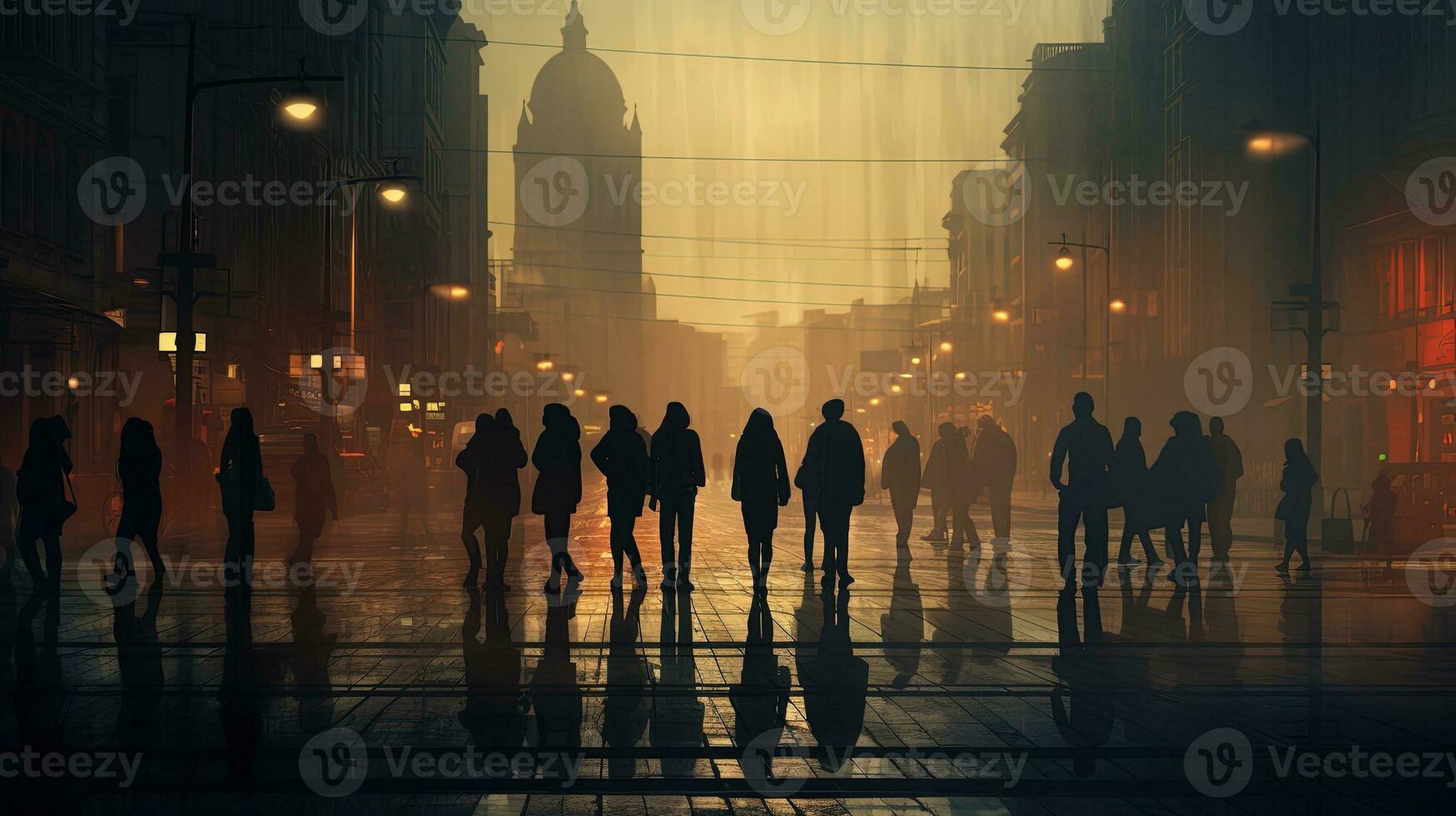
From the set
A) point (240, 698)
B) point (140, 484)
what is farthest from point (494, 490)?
point (240, 698)

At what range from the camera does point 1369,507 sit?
71.5 feet

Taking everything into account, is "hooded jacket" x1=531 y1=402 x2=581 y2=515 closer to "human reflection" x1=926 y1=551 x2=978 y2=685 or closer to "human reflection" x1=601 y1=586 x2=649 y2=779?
"human reflection" x1=601 y1=586 x2=649 y2=779

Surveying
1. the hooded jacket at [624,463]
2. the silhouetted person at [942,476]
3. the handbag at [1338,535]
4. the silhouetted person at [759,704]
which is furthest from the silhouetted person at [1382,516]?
the silhouetted person at [759,704]

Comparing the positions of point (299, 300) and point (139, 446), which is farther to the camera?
point (299, 300)

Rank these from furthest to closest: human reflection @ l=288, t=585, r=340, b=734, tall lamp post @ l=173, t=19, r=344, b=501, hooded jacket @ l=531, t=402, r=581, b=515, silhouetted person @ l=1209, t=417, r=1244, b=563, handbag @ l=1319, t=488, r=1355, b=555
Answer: tall lamp post @ l=173, t=19, r=344, b=501
handbag @ l=1319, t=488, r=1355, b=555
silhouetted person @ l=1209, t=417, r=1244, b=563
hooded jacket @ l=531, t=402, r=581, b=515
human reflection @ l=288, t=585, r=340, b=734

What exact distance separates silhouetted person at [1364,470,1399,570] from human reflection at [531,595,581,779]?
50.1ft

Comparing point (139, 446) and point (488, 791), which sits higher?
point (139, 446)

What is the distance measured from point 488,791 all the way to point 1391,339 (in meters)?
43.2

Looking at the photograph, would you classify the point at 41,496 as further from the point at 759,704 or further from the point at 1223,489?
the point at 1223,489

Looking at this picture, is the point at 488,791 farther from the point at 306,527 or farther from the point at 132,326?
the point at 132,326

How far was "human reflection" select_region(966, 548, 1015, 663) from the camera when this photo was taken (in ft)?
33.0

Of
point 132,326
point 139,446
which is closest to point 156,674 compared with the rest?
point 139,446

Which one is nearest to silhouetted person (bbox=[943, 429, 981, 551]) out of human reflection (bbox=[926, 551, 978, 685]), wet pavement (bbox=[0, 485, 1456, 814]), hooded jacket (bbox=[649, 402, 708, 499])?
human reflection (bbox=[926, 551, 978, 685])

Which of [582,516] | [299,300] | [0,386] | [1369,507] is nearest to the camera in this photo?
[1369,507]
